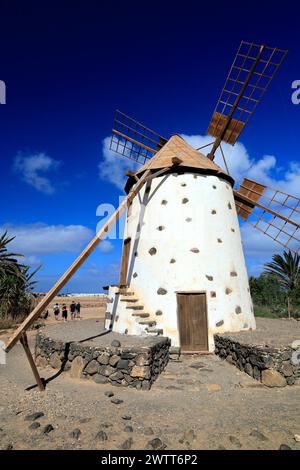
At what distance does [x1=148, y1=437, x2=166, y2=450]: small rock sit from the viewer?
4.44m

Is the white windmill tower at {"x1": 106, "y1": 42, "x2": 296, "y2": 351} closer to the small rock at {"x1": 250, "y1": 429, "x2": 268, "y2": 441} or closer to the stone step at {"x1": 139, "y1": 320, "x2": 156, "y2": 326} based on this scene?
the stone step at {"x1": 139, "y1": 320, "x2": 156, "y2": 326}

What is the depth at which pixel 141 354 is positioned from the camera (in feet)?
24.0

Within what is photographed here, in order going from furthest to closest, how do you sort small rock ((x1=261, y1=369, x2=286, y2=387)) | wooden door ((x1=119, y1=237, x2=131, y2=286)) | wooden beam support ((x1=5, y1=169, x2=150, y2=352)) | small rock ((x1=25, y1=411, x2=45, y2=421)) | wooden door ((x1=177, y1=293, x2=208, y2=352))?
1. wooden door ((x1=119, y1=237, x2=131, y2=286))
2. wooden door ((x1=177, y1=293, x2=208, y2=352))
3. small rock ((x1=261, y1=369, x2=286, y2=387))
4. wooden beam support ((x1=5, y1=169, x2=150, y2=352))
5. small rock ((x1=25, y1=411, x2=45, y2=421))

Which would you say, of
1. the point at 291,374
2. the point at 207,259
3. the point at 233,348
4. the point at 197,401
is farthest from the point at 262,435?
the point at 207,259

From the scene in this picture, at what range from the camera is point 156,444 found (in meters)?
4.49

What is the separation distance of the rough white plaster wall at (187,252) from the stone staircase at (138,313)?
0.16m

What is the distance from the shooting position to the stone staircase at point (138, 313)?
959 centimetres

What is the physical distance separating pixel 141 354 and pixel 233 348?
286cm

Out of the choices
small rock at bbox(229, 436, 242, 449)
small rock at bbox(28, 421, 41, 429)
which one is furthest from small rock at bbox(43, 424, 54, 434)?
small rock at bbox(229, 436, 242, 449)

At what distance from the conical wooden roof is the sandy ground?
6922mm

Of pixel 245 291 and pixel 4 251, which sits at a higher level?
pixel 4 251

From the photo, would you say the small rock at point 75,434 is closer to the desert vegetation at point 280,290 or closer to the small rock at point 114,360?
the small rock at point 114,360

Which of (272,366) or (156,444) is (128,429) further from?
(272,366)
